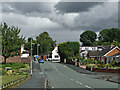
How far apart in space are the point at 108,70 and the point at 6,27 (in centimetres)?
2667

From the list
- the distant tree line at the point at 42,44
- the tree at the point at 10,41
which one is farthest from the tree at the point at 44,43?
the tree at the point at 10,41

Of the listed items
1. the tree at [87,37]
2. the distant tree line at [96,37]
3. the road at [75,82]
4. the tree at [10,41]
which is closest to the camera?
the road at [75,82]

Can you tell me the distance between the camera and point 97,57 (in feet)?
204

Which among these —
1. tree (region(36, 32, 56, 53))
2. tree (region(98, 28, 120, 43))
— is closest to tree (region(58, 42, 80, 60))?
tree (region(36, 32, 56, 53))

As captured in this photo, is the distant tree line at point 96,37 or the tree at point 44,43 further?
the distant tree line at point 96,37

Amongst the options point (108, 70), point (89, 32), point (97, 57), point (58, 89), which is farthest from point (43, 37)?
point (58, 89)

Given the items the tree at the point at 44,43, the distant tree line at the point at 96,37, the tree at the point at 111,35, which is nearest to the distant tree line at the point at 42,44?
the tree at the point at 44,43

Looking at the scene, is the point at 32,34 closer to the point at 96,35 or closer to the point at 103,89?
the point at 103,89

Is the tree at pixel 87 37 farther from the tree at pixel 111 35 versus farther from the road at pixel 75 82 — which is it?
the road at pixel 75 82

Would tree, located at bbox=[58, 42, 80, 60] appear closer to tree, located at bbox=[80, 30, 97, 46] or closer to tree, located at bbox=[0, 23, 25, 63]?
tree, located at bbox=[0, 23, 25, 63]

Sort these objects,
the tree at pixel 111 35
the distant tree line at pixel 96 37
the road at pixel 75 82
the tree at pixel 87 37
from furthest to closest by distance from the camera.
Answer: the tree at pixel 87 37 < the distant tree line at pixel 96 37 < the tree at pixel 111 35 < the road at pixel 75 82

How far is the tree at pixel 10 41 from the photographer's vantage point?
44.6 meters

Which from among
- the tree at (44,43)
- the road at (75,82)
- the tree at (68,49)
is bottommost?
the road at (75,82)

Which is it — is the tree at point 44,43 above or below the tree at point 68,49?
above
